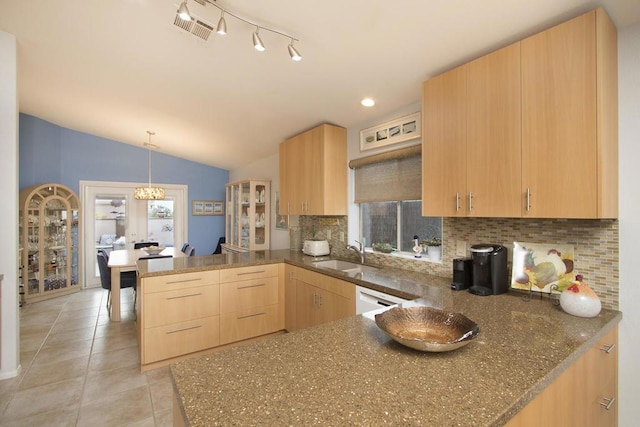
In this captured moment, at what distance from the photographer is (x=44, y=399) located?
2209 millimetres

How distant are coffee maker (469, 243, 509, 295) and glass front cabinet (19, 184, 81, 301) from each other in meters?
5.74

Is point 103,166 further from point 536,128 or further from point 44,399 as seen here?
point 536,128

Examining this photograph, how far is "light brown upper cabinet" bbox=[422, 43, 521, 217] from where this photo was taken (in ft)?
5.40

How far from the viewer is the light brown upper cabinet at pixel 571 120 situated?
1365 millimetres

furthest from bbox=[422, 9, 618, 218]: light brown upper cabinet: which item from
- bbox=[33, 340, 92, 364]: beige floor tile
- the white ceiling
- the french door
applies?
the french door

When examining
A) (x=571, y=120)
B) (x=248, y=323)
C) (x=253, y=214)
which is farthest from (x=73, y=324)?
(x=571, y=120)

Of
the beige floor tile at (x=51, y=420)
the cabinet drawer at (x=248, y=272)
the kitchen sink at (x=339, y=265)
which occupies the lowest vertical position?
the beige floor tile at (x=51, y=420)

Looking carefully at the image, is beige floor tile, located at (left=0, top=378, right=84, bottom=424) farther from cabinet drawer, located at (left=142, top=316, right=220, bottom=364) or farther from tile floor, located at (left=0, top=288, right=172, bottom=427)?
cabinet drawer, located at (left=142, top=316, right=220, bottom=364)

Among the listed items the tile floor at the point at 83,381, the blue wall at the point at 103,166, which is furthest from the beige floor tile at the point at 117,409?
the blue wall at the point at 103,166

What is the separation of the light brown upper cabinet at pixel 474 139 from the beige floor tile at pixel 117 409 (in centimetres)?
243

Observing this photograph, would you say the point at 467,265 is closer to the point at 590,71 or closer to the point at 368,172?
the point at 590,71

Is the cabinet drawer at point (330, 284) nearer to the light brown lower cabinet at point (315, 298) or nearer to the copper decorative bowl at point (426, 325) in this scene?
the light brown lower cabinet at point (315, 298)

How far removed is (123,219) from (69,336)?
3.03 metres

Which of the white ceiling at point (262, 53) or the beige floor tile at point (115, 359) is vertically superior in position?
the white ceiling at point (262, 53)
